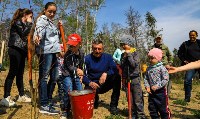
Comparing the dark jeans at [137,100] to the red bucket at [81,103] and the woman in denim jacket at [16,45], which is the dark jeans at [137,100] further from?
the woman in denim jacket at [16,45]

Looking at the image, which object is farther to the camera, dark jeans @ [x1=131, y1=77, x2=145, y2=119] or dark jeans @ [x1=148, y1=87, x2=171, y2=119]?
dark jeans @ [x1=131, y1=77, x2=145, y2=119]

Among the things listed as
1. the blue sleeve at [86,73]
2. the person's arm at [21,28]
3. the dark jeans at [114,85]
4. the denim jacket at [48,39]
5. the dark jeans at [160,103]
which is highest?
the person's arm at [21,28]

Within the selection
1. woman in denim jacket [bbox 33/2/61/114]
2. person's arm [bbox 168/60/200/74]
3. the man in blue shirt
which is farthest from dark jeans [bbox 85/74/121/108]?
person's arm [bbox 168/60/200/74]

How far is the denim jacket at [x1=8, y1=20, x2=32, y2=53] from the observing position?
18.8ft

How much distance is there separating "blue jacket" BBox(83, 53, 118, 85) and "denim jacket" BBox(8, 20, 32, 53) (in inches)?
56.5

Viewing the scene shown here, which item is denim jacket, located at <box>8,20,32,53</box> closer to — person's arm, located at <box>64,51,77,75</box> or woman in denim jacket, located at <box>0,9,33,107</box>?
woman in denim jacket, located at <box>0,9,33,107</box>

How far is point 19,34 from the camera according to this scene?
5812mm

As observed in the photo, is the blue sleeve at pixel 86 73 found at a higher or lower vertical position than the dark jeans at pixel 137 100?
higher

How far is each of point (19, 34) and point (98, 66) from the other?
1.78 meters

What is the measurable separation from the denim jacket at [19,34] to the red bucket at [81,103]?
1456 mm

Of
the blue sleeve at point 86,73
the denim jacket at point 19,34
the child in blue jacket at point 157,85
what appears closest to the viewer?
the child in blue jacket at point 157,85

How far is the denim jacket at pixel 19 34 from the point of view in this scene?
5.73m

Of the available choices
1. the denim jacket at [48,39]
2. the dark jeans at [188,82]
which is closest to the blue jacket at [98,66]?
the denim jacket at [48,39]

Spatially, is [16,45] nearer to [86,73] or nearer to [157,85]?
[86,73]
